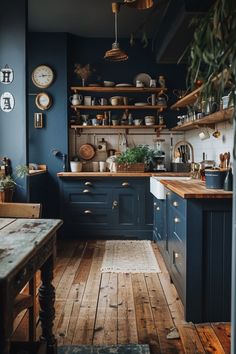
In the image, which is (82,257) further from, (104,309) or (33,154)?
(33,154)

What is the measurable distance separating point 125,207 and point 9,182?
6.61ft

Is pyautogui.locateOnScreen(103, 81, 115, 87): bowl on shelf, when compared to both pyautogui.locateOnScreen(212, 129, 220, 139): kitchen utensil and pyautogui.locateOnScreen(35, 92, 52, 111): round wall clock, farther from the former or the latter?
pyautogui.locateOnScreen(212, 129, 220, 139): kitchen utensil

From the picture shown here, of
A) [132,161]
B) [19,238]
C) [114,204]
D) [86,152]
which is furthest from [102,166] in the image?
[19,238]

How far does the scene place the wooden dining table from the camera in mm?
1299

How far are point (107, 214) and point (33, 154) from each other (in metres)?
1.51

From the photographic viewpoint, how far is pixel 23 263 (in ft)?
4.74

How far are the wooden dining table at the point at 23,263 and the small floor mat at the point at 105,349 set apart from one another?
25 cm

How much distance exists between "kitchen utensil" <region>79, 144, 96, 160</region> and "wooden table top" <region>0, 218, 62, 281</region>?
379 cm

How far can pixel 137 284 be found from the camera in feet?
12.1

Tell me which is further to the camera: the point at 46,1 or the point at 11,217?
the point at 46,1

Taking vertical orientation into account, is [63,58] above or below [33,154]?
above

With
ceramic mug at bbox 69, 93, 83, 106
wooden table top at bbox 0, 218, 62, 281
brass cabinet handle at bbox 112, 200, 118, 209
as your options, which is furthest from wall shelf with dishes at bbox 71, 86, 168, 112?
wooden table top at bbox 0, 218, 62, 281

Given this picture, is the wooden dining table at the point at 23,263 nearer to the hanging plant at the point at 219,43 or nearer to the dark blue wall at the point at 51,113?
the hanging plant at the point at 219,43

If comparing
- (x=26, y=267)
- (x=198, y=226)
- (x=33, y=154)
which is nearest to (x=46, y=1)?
(x=33, y=154)
